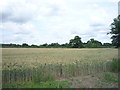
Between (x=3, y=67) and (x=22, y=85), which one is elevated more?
(x=3, y=67)

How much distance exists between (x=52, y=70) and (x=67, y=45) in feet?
139

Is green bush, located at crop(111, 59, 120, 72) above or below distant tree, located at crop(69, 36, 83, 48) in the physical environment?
below

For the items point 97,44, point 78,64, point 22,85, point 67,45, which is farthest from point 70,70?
point 97,44

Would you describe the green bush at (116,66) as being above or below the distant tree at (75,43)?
below

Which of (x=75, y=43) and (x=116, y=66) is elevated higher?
(x=75, y=43)

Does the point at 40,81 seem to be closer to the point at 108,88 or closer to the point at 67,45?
the point at 108,88

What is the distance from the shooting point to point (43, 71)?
33.2 ft

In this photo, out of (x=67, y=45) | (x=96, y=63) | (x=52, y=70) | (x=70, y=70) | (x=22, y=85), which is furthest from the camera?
(x=67, y=45)

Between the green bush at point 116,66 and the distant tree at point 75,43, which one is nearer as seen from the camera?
the green bush at point 116,66

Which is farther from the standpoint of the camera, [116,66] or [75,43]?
[75,43]

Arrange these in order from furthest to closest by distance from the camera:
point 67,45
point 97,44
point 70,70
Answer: point 97,44 < point 67,45 < point 70,70

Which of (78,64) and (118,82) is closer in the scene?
(118,82)

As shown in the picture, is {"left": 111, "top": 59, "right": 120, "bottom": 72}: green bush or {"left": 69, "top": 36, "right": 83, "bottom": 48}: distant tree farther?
{"left": 69, "top": 36, "right": 83, "bottom": 48}: distant tree

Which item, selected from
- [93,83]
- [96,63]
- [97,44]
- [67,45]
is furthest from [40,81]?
[97,44]
